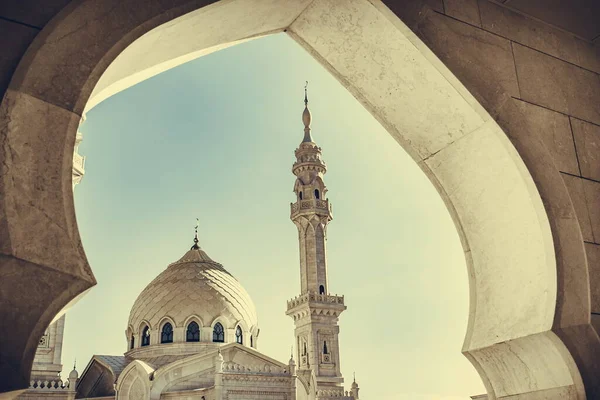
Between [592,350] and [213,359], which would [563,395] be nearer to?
Result: [592,350]

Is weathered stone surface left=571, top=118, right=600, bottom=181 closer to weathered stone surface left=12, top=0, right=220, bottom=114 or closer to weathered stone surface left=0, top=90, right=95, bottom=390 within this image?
weathered stone surface left=12, top=0, right=220, bottom=114

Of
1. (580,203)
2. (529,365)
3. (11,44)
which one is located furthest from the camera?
(580,203)

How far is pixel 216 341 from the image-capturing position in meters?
25.0

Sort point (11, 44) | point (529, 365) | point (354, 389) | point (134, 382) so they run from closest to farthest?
point (11, 44), point (529, 365), point (134, 382), point (354, 389)

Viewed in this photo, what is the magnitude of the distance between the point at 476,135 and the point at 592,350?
3.23 ft

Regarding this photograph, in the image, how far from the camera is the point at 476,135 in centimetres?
263

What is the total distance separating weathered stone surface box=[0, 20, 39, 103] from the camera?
171 cm

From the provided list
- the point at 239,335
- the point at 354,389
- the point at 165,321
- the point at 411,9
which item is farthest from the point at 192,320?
the point at 411,9

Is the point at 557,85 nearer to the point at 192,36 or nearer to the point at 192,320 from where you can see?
the point at 192,36

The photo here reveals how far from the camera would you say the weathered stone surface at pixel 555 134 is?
2.66 m

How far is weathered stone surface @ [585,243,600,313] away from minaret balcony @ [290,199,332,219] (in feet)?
82.4

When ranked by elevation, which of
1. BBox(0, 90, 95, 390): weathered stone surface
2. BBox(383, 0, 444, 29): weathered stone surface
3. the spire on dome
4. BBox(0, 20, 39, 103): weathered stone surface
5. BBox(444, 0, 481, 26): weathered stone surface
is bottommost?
BBox(0, 90, 95, 390): weathered stone surface

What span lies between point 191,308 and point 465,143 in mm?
23591

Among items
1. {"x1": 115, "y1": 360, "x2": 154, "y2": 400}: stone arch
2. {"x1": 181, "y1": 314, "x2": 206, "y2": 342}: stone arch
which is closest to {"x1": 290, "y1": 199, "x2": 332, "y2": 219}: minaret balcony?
{"x1": 181, "y1": 314, "x2": 206, "y2": 342}: stone arch
